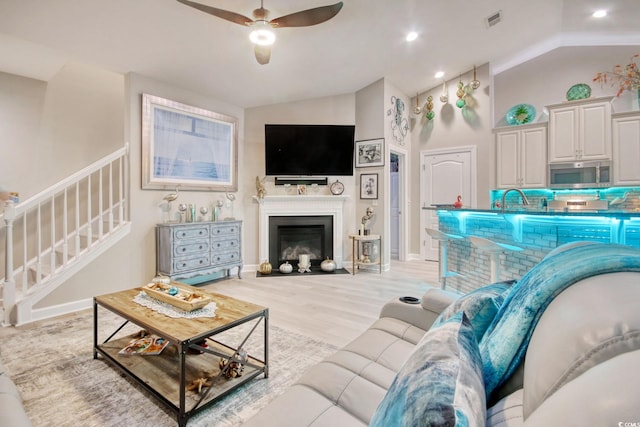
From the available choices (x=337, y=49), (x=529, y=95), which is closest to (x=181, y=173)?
(x=337, y=49)

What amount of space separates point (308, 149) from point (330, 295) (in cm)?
245

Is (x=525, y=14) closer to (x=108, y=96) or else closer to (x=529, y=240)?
(x=529, y=240)

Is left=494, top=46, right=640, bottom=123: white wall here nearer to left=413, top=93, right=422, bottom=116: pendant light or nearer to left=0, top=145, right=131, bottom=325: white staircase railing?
left=413, top=93, right=422, bottom=116: pendant light

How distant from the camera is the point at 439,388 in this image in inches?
19.6

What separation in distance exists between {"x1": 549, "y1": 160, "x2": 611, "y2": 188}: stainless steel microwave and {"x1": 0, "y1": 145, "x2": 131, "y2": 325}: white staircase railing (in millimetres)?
6180

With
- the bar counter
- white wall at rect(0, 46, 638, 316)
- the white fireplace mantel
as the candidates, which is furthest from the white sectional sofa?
the white fireplace mantel

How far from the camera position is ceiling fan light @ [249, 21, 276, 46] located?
2498 mm

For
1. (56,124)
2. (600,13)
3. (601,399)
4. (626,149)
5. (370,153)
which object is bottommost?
(601,399)

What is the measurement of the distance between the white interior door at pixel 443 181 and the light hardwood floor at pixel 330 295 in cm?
93

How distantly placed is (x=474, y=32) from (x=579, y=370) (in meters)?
4.83

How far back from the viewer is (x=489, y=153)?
5168 millimetres

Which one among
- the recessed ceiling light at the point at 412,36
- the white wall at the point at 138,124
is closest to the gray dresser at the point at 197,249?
the white wall at the point at 138,124

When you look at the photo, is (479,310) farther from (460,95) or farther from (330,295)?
(460,95)

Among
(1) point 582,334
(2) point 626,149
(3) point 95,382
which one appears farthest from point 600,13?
(3) point 95,382
